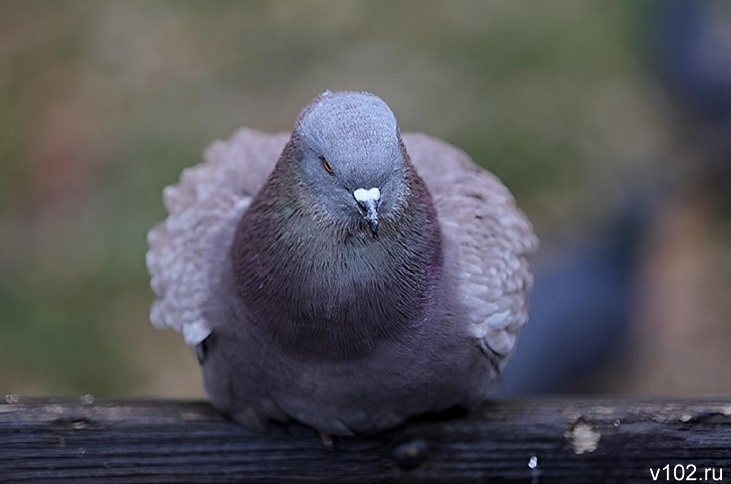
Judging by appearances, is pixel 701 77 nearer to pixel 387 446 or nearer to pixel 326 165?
pixel 387 446

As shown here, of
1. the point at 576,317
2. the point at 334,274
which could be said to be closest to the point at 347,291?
the point at 334,274

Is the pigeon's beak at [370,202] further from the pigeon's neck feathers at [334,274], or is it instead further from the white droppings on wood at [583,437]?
the white droppings on wood at [583,437]

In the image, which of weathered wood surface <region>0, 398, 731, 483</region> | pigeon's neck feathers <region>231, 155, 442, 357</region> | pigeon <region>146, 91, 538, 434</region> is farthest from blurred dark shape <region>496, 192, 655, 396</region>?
pigeon's neck feathers <region>231, 155, 442, 357</region>

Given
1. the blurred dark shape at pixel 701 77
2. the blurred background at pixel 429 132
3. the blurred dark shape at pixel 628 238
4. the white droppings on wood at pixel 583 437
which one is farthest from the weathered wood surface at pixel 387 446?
the blurred dark shape at pixel 701 77

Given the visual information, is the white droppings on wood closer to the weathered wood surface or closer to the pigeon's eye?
the weathered wood surface

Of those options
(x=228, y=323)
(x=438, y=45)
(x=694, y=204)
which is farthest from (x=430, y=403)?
(x=438, y=45)
